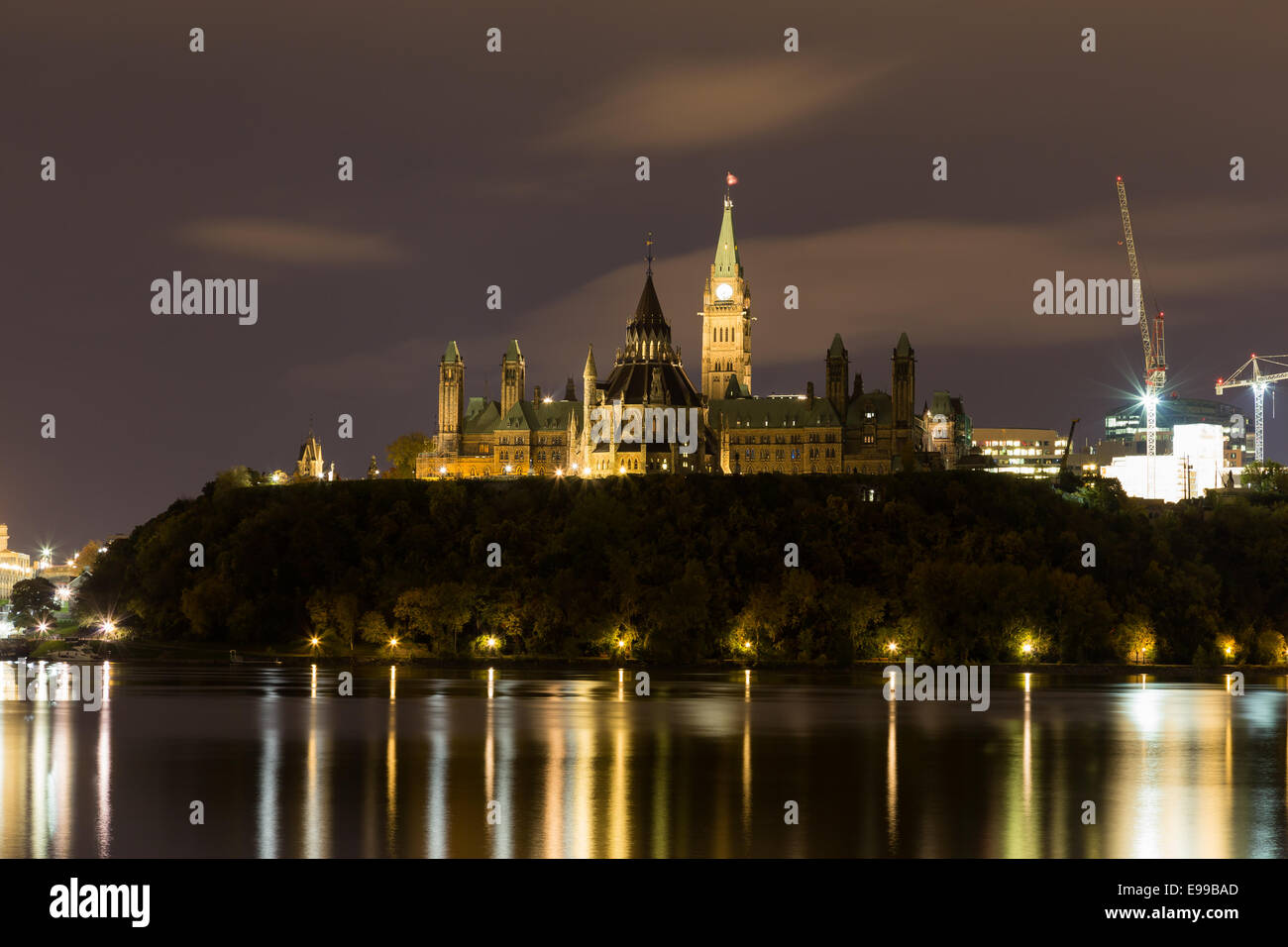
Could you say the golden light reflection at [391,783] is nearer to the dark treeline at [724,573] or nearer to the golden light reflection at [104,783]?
the golden light reflection at [104,783]

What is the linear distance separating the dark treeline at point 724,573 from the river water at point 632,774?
22.3 metres

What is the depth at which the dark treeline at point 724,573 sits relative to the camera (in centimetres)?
15688

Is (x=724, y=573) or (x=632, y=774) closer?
(x=632, y=774)

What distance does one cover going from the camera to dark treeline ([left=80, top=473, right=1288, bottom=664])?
515 feet

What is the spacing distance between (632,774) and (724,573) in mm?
84087

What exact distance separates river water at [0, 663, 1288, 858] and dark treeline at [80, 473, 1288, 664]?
22.3 metres

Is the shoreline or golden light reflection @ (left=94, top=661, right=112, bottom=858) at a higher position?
the shoreline

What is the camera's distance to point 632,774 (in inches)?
3275
